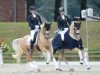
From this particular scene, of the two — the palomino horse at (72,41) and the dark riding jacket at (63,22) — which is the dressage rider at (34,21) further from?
the palomino horse at (72,41)

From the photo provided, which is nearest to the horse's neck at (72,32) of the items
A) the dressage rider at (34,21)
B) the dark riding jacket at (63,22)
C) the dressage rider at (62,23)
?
the dressage rider at (62,23)

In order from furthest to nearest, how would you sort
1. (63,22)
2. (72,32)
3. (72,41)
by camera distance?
(63,22), (72,41), (72,32)

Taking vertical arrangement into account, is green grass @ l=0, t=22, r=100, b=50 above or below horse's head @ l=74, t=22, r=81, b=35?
below

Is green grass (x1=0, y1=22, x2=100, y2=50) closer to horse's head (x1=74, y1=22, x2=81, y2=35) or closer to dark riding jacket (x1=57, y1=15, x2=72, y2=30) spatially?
Result: dark riding jacket (x1=57, y1=15, x2=72, y2=30)

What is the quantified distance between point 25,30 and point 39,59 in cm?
849

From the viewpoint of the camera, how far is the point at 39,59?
116ft

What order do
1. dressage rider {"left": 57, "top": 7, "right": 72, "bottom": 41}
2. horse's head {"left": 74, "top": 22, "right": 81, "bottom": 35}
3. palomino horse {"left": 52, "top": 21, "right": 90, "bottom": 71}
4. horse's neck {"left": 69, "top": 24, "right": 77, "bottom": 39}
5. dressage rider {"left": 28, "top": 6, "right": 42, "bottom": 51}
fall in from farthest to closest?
dressage rider {"left": 57, "top": 7, "right": 72, "bottom": 41}, dressage rider {"left": 28, "top": 6, "right": 42, "bottom": 51}, horse's neck {"left": 69, "top": 24, "right": 77, "bottom": 39}, palomino horse {"left": 52, "top": 21, "right": 90, "bottom": 71}, horse's head {"left": 74, "top": 22, "right": 81, "bottom": 35}

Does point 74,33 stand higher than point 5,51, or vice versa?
point 74,33

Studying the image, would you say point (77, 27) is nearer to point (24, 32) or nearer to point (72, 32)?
point (72, 32)

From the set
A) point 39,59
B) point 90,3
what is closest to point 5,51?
point 39,59

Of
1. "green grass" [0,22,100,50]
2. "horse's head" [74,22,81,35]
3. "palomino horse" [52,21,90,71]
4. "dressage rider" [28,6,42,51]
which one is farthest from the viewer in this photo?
"green grass" [0,22,100,50]

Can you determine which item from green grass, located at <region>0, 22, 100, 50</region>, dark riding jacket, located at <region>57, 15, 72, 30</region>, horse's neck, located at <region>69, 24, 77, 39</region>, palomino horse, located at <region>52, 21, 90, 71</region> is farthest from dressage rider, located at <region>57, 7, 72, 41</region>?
green grass, located at <region>0, 22, 100, 50</region>

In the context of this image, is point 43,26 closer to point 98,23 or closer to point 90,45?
point 90,45

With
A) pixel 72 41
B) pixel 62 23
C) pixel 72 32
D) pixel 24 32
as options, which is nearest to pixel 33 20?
pixel 62 23
